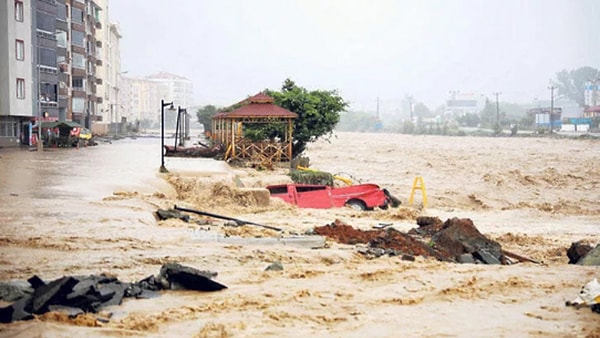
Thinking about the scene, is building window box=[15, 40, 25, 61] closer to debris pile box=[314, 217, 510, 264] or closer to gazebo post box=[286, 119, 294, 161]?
gazebo post box=[286, 119, 294, 161]

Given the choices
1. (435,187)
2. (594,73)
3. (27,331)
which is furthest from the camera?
(594,73)

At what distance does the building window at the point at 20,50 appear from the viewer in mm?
42994

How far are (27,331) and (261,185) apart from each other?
1824 cm

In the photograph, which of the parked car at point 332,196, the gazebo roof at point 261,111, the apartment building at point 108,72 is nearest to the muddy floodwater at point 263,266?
the parked car at point 332,196

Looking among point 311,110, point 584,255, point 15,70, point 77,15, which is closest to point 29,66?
point 15,70

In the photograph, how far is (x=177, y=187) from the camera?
23.9m

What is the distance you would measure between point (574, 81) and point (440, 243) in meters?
155

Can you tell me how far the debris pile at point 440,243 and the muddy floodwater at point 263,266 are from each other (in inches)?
22.9

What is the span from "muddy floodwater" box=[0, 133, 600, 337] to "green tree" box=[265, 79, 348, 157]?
32.7 feet

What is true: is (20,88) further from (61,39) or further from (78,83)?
(78,83)

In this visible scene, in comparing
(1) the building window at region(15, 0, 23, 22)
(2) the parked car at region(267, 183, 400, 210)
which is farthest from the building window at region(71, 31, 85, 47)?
(2) the parked car at region(267, 183, 400, 210)

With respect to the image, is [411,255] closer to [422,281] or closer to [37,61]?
[422,281]

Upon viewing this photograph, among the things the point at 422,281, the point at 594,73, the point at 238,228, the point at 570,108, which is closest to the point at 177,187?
the point at 238,228

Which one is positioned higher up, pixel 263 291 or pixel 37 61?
pixel 37 61
